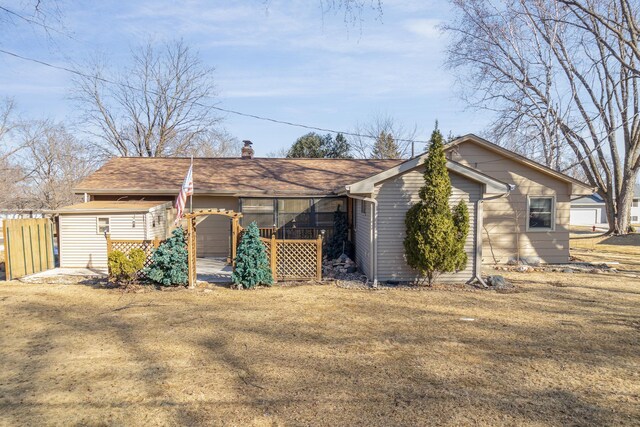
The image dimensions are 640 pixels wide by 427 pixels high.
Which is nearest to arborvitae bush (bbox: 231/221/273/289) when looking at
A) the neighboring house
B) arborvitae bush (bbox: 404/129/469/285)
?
arborvitae bush (bbox: 404/129/469/285)

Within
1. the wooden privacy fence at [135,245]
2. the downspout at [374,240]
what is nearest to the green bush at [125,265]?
the wooden privacy fence at [135,245]

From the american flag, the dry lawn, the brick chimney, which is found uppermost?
the brick chimney

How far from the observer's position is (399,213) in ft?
33.8

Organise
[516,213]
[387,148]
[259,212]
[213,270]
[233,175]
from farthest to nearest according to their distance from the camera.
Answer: [387,148]
[233,175]
[259,212]
[516,213]
[213,270]

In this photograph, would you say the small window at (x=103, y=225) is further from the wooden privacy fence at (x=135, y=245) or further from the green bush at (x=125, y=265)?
the green bush at (x=125, y=265)

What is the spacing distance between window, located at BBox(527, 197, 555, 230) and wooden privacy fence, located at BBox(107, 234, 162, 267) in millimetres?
11304

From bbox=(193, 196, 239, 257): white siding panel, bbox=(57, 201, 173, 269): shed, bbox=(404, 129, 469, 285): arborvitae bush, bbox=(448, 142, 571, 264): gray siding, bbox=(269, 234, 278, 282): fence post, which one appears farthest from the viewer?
bbox=(193, 196, 239, 257): white siding panel

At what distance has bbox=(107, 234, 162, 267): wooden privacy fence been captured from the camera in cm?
1021

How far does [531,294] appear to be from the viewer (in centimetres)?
935

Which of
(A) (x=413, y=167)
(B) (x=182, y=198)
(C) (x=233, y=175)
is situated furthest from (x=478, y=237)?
(C) (x=233, y=175)

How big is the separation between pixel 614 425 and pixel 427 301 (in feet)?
16.2

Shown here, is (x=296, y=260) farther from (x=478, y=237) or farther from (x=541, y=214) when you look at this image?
(x=541, y=214)

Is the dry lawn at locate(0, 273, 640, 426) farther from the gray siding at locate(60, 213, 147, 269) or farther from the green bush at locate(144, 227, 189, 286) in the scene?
the gray siding at locate(60, 213, 147, 269)

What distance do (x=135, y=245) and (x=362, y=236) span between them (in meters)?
6.09
